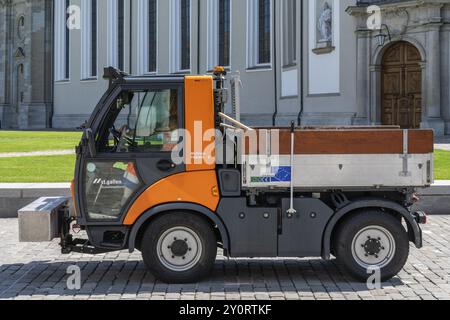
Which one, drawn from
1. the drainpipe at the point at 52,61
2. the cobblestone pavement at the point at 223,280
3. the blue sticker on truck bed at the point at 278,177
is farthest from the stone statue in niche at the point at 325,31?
the drainpipe at the point at 52,61

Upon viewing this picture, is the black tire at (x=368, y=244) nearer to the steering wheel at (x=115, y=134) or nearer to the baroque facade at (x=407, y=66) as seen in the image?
the steering wheel at (x=115, y=134)

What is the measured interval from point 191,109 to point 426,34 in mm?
22322

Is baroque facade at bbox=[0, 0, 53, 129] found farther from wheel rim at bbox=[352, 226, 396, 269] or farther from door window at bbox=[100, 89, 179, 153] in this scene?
wheel rim at bbox=[352, 226, 396, 269]

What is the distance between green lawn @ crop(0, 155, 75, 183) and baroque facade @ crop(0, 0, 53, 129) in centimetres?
3667

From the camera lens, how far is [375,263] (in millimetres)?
7082

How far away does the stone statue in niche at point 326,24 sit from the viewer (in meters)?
29.8

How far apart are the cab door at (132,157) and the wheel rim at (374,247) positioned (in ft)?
6.25

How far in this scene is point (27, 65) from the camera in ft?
185

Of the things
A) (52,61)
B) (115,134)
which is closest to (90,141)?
(115,134)

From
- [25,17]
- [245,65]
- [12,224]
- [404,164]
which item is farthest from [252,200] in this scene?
[25,17]

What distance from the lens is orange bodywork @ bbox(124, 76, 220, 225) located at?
23.0 ft

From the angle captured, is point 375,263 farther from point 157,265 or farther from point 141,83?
point 141,83

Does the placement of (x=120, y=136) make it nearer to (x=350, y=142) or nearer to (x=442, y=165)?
(x=350, y=142)

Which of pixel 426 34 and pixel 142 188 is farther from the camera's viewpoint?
pixel 426 34
